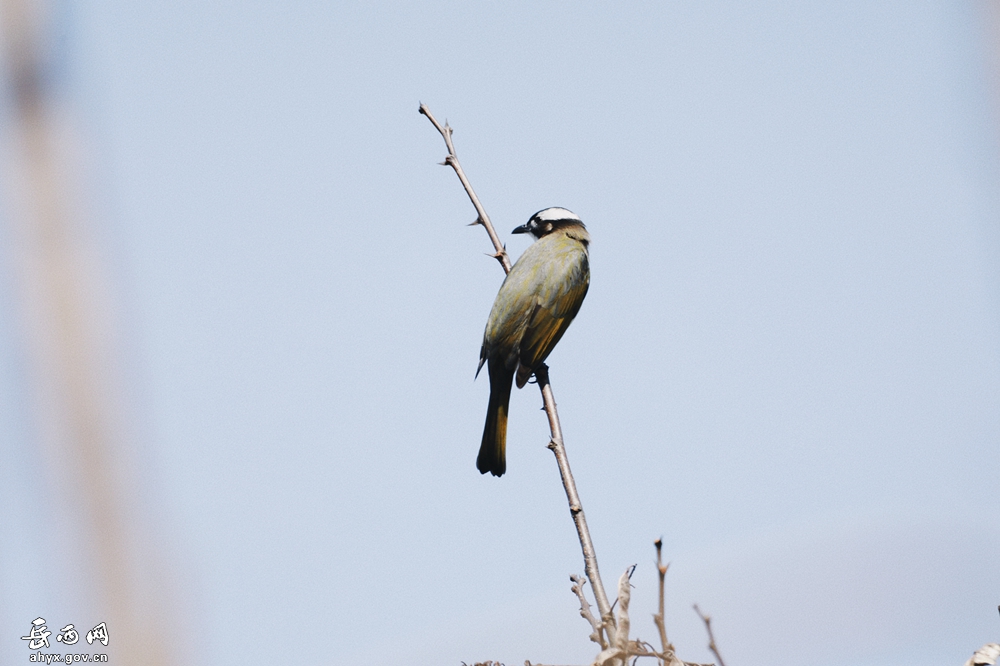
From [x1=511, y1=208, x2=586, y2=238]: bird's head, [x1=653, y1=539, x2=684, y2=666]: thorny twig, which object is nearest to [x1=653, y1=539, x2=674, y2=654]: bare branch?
[x1=653, y1=539, x2=684, y2=666]: thorny twig

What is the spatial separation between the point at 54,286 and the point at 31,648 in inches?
60.9

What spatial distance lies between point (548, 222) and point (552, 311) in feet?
4.76

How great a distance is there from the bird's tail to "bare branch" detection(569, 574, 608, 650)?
300cm

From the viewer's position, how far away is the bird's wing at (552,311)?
566 cm

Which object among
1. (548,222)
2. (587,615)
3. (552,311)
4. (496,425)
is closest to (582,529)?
(587,615)

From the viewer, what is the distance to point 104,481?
852mm

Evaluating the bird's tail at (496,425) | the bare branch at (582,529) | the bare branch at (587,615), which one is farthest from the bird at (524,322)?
the bare branch at (587,615)

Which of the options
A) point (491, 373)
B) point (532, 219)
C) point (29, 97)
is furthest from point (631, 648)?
point (532, 219)

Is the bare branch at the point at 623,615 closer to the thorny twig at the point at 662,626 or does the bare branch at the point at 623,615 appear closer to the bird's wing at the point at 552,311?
the thorny twig at the point at 662,626

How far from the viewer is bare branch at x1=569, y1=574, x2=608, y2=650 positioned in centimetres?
218

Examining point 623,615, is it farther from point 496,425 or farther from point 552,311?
point 552,311

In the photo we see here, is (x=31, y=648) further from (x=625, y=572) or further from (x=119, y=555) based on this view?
(x=119, y=555)

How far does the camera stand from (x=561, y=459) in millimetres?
3135

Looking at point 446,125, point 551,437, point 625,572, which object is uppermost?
point 446,125
